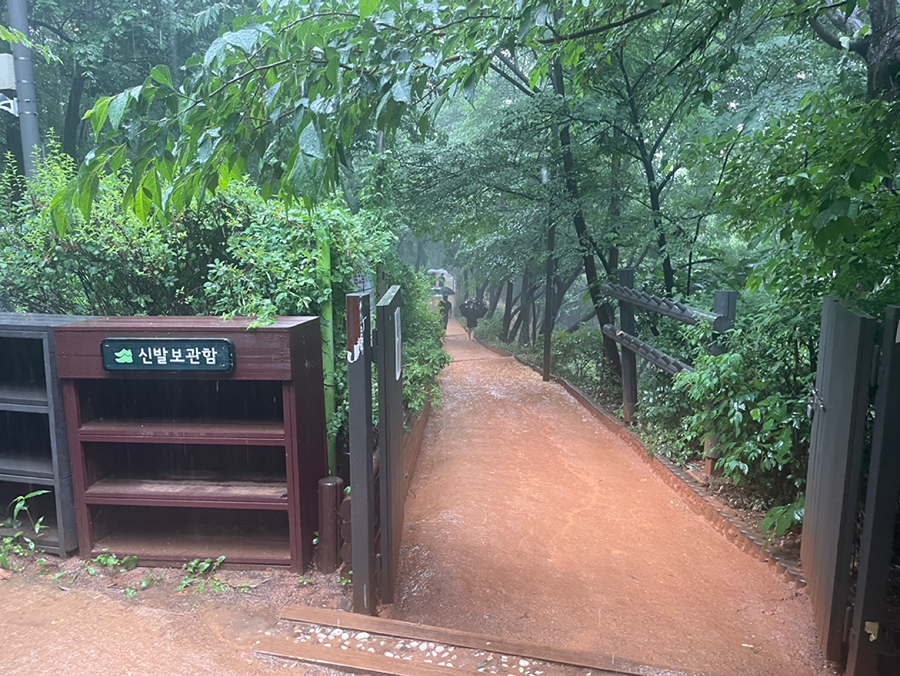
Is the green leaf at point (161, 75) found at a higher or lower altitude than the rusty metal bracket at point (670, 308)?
higher

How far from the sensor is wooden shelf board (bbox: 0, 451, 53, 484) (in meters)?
3.85

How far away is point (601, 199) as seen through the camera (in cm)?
850

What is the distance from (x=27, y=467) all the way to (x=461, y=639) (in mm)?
3181

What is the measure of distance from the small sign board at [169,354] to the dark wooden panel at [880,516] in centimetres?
335

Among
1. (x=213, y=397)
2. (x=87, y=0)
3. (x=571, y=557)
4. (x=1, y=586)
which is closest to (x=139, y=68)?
(x=87, y=0)

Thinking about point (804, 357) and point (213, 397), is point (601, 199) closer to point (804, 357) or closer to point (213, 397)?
point (804, 357)

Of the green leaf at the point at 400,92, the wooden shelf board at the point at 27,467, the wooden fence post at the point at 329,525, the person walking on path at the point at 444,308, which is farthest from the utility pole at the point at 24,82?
the person walking on path at the point at 444,308

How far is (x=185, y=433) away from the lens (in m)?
3.66

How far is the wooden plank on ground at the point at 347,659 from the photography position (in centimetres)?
273

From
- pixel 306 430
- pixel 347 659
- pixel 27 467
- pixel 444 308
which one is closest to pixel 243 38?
pixel 306 430

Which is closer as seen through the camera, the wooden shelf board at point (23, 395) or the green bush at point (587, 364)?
the wooden shelf board at point (23, 395)

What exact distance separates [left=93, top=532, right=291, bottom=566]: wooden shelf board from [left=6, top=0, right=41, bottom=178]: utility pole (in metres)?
3.48

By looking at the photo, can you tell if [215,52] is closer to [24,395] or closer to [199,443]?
[199,443]

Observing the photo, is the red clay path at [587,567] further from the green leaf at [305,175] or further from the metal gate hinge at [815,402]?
the green leaf at [305,175]
